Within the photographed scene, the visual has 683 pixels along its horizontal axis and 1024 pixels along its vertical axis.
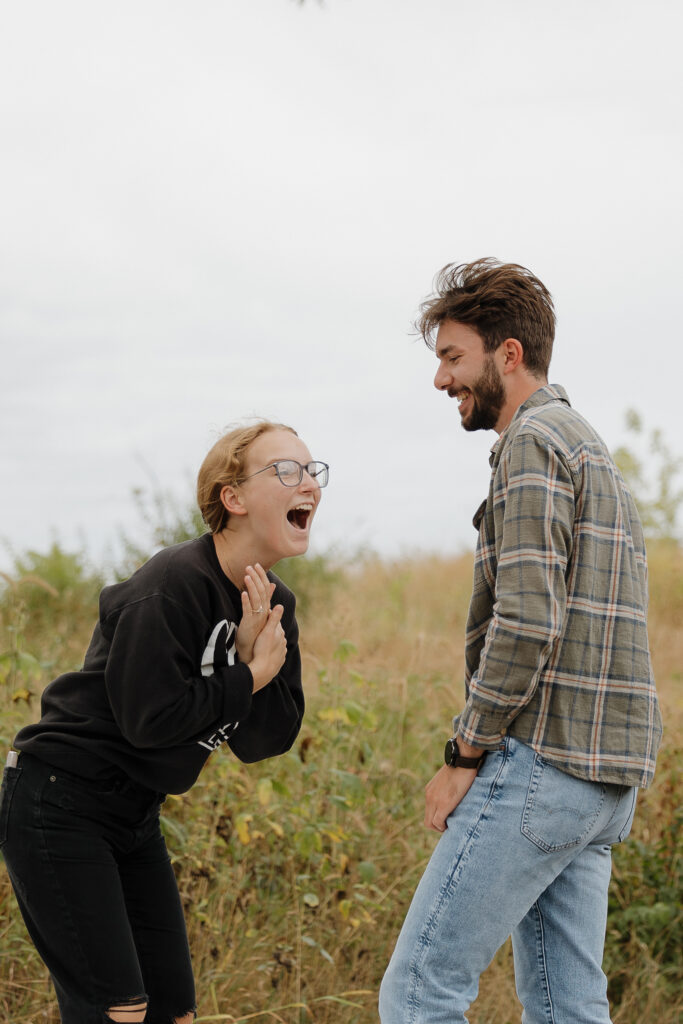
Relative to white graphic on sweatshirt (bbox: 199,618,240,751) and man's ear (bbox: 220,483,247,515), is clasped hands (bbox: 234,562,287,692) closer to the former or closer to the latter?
white graphic on sweatshirt (bbox: 199,618,240,751)

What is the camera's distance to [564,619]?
2355 millimetres

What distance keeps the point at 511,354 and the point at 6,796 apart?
171 cm

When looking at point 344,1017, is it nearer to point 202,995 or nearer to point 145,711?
point 202,995

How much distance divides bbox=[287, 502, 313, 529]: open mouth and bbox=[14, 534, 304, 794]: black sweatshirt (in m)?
0.23

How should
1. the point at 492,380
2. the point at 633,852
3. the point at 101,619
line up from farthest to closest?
1. the point at 633,852
2. the point at 492,380
3. the point at 101,619

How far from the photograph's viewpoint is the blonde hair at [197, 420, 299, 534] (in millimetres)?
2646

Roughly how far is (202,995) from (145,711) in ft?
5.84

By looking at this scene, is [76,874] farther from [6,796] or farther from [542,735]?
[542,735]

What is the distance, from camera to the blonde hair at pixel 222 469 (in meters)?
2.65

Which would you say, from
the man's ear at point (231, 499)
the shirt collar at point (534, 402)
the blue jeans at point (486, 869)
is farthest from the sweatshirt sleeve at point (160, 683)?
the shirt collar at point (534, 402)

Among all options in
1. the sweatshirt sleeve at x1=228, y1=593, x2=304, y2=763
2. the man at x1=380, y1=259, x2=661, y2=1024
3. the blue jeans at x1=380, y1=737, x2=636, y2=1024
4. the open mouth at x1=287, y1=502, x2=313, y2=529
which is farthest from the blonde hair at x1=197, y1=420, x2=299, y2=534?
the blue jeans at x1=380, y1=737, x2=636, y2=1024

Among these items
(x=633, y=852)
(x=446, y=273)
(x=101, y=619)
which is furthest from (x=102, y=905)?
(x=633, y=852)

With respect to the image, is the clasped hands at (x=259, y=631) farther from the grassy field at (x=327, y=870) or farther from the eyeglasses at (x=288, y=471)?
the grassy field at (x=327, y=870)

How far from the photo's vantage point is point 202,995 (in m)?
3.57
